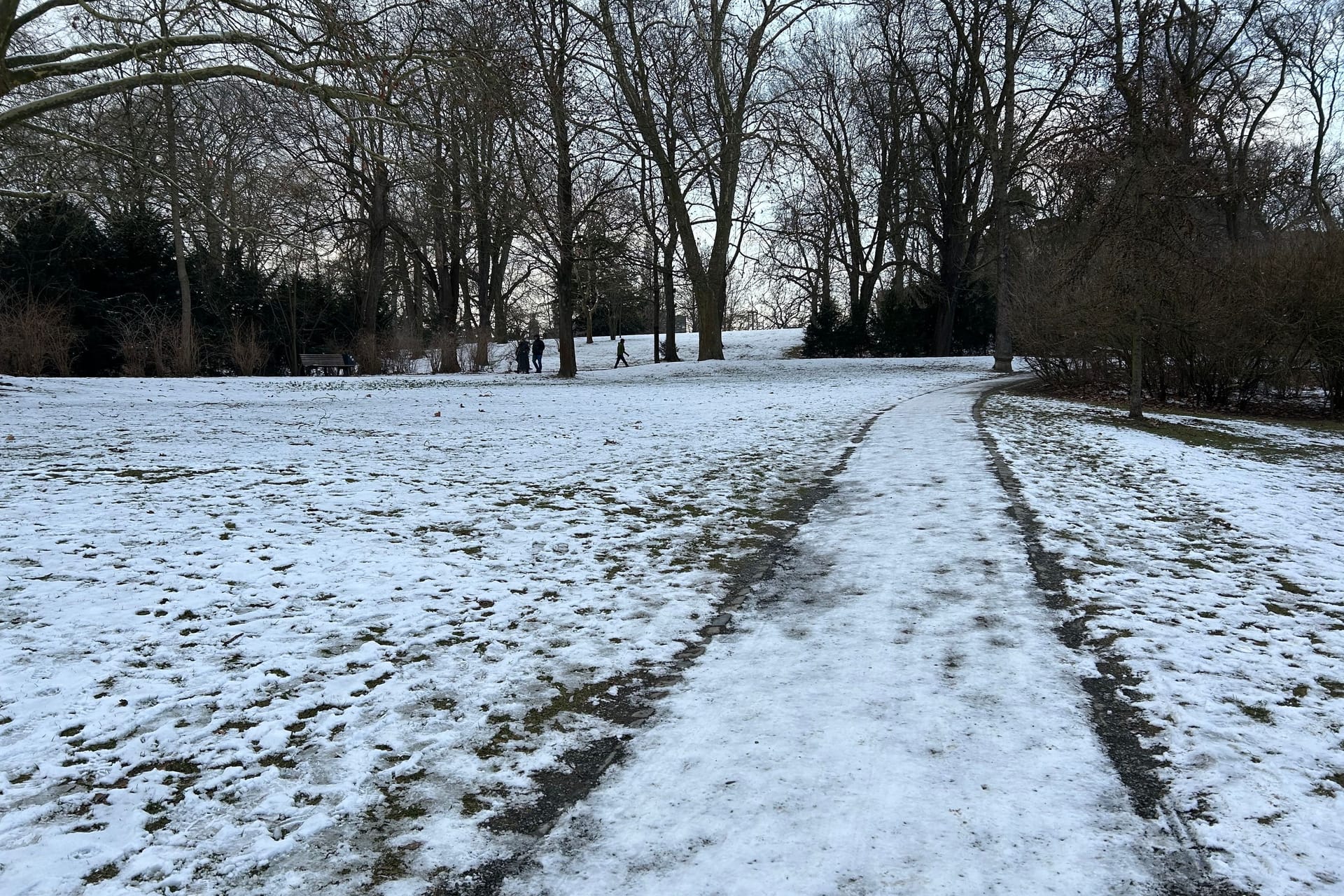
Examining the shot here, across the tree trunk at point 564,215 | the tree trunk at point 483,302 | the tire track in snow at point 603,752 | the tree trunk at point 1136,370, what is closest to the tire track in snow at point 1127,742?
the tire track in snow at point 603,752

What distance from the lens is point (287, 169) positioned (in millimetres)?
18203

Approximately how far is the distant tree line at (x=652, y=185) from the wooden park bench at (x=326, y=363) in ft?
→ 3.46

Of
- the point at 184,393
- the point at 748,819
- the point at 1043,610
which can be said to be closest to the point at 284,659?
the point at 748,819

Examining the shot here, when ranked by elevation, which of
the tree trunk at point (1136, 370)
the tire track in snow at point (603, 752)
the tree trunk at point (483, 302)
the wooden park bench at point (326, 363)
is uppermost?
the tree trunk at point (483, 302)

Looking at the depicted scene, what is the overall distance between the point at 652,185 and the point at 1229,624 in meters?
27.1

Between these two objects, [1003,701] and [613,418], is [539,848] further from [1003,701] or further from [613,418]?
[613,418]

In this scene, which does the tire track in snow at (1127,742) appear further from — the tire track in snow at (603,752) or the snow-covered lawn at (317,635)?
the snow-covered lawn at (317,635)

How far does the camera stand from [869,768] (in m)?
2.65

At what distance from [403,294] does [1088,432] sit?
1781 inches

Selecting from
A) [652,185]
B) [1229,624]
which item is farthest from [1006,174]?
[1229,624]

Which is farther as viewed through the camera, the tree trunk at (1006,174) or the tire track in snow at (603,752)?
the tree trunk at (1006,174)

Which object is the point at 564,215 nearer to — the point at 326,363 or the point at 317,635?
the point at 326,363

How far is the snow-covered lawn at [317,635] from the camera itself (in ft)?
7.80

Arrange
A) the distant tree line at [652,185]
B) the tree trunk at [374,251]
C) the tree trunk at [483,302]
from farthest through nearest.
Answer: the tree trunk at [483,302], the tree trunk at [374,251], the distant tree line at [652,185]
